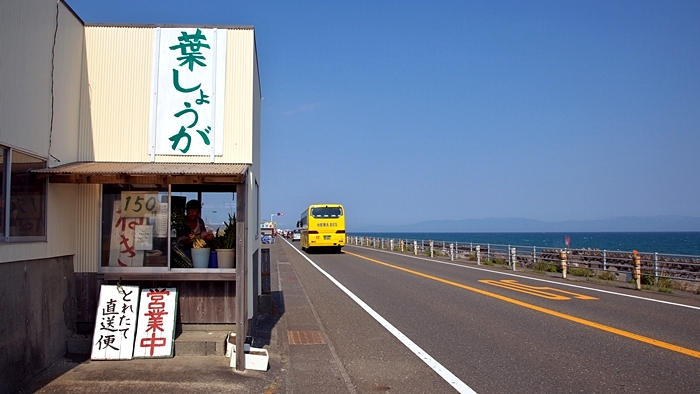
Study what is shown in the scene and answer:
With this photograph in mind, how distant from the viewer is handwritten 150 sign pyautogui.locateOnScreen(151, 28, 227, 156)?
29.1 feet

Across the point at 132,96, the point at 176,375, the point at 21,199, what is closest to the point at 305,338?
the point at 176,375

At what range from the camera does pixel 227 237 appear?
932 centimetres

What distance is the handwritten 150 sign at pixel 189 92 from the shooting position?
349 inches

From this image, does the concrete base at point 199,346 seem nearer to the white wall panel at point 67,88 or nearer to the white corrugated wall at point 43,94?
the white corrugated wall at point 43,94

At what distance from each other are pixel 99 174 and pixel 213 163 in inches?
70.0

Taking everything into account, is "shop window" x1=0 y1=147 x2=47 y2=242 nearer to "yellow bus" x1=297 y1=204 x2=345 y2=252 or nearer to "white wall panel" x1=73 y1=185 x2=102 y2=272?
"white wall panel" x1=73 y1=185 x2=102 y2=272

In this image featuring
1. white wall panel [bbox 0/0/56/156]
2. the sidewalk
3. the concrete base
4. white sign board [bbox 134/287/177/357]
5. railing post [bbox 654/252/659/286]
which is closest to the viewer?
white wall panel [bbox 0/0/56/156]

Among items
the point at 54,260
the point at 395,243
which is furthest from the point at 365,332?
the point at 395,243

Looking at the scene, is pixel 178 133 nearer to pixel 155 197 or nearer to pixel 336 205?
pixel 155 197

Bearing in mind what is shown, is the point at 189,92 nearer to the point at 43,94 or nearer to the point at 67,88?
the point at 67,88

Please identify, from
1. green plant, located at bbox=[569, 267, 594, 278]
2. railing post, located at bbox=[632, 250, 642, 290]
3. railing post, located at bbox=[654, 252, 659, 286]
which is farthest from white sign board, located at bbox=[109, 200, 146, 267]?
green plant, located at bbox=[569, 267, 594, 278]

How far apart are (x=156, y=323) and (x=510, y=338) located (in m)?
5.73

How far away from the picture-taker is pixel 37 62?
7.24 m

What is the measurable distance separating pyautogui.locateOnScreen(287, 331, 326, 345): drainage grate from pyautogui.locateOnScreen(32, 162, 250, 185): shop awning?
3329 mm
